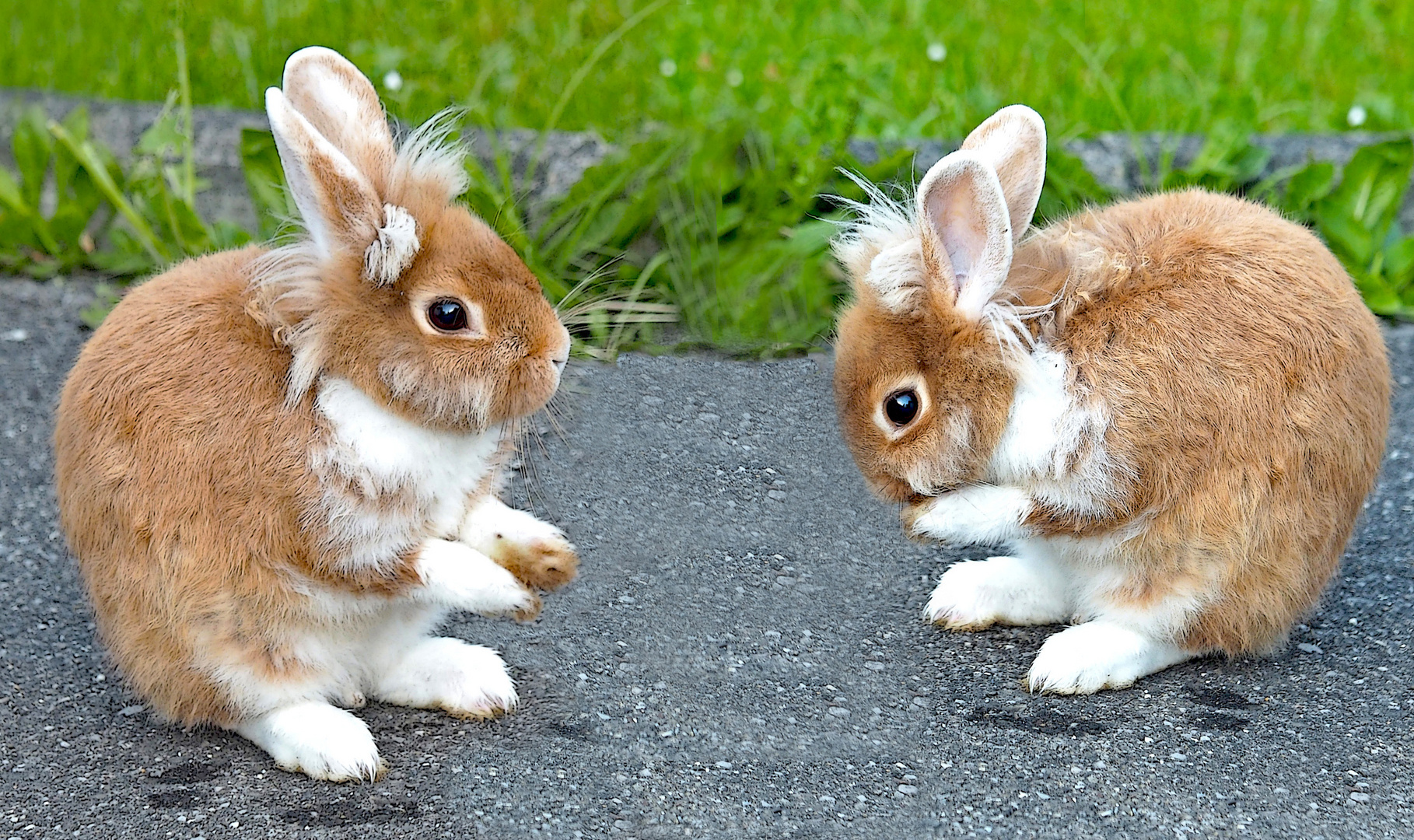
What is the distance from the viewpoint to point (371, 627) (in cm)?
326

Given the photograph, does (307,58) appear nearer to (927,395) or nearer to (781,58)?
(927,395)

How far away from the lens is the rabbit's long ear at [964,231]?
306cm

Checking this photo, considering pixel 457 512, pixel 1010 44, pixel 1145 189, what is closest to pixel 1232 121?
pixel 1145 189

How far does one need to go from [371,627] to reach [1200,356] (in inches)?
75.5

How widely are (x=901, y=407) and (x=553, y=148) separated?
7.45 ft

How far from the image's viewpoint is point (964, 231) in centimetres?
319

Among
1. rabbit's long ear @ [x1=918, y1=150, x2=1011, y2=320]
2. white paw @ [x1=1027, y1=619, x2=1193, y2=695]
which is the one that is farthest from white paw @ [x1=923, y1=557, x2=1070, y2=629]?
rabbit's long ear @ [x1=918, y1=150, x2=1011, y2=320]

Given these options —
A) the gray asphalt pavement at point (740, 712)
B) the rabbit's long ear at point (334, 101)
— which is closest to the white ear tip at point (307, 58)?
the rabbit's long ear at point (334, 101)

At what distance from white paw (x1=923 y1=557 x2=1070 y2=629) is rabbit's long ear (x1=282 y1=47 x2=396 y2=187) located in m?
1.76

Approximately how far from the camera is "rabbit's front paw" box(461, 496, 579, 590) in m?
3.15

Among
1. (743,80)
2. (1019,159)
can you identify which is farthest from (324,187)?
(743,80)

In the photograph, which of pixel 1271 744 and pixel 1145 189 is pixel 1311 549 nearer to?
pixel 1271 744

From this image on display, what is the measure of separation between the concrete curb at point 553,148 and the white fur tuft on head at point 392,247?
2.18 metres

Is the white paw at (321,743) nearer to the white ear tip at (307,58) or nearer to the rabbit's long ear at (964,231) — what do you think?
the white ear tip at (307,58)
